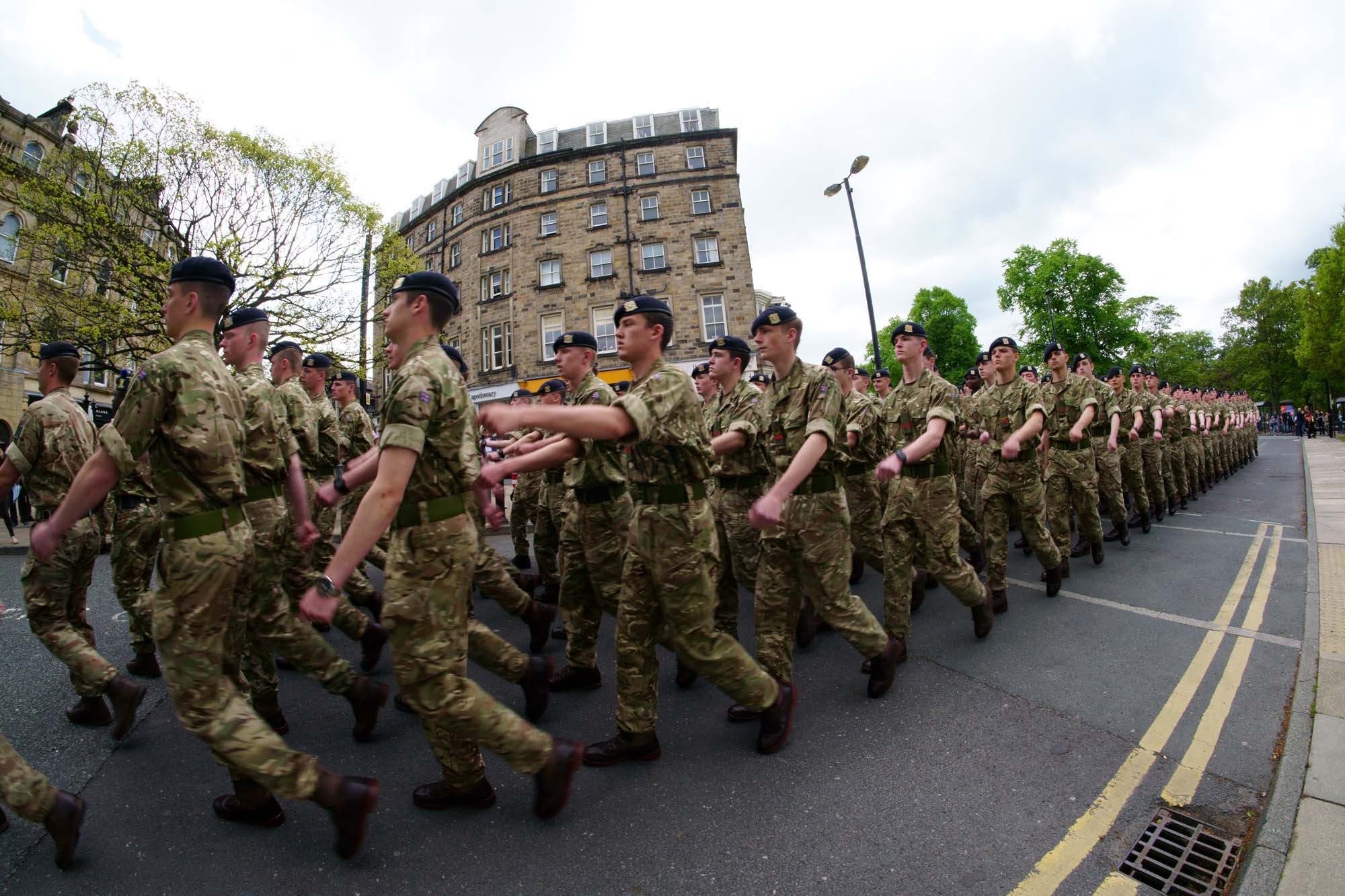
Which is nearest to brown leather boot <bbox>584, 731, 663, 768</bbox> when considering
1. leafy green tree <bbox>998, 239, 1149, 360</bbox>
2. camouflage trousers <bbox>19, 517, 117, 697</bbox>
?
camouflage trousers <bbox>19, 517, 117, 697</bbox>

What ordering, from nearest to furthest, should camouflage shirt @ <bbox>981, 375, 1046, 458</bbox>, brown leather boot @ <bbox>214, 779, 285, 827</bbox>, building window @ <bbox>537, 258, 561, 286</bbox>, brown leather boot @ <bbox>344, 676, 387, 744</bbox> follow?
1. brown leather boot @ <bbox>214, 779, 285, 827</bbox>
2. brown leather boot @ <bbox>344, 676, 387, 744</bbox>
3. camouflage shirt @ <bbox>981, 375, 1046, 458</bbox>
4. building window @ <bbox>537, 258, 561, 286</bbox>

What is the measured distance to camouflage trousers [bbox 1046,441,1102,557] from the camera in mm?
6504

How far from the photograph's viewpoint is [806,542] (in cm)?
345

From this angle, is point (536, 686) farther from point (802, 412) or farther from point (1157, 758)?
point (1157, 758)

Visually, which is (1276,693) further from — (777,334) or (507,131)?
(507,131)

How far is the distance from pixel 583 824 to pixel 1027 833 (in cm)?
181

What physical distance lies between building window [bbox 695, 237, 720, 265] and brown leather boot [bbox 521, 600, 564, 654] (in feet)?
85.2

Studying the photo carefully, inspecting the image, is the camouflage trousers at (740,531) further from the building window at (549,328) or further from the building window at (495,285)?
the building window at (495,285)

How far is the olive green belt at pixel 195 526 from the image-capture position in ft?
8.11

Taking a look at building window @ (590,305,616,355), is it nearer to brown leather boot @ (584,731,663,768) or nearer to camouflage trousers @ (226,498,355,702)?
camouflage trousers @ (226,498,355,702)

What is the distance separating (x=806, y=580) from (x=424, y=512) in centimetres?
214

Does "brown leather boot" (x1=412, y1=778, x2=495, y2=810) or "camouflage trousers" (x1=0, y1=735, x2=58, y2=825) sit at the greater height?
"camouflage trousers" (x1=0, y1=735, x2=58, y2=825)

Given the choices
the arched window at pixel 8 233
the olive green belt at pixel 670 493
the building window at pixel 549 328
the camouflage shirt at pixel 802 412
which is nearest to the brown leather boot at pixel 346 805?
the olive green belt at pixel 670 493

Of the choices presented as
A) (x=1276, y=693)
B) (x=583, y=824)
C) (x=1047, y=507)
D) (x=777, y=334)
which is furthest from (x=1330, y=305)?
(x=583, y=824)
